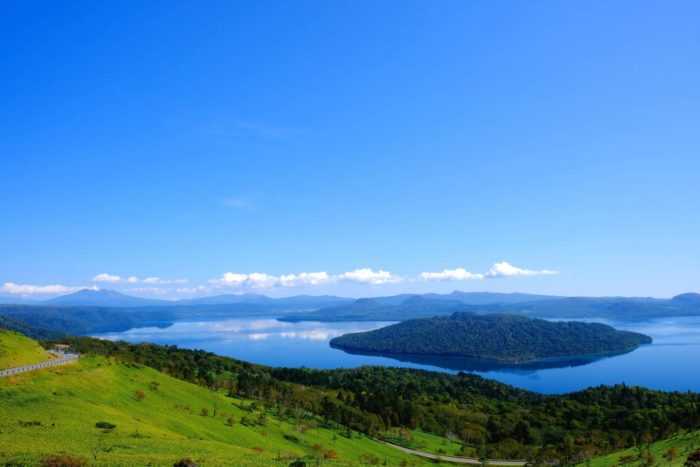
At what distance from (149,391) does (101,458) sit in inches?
1748

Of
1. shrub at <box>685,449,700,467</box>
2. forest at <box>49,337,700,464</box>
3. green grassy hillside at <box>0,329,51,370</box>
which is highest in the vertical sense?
green grassy hillside at <box>0,329,51,370</box>

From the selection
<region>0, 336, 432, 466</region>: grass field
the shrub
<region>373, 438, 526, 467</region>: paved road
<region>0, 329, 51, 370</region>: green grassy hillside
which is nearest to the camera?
the shrub

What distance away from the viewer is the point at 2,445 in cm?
3316

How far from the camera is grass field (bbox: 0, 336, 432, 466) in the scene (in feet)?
116

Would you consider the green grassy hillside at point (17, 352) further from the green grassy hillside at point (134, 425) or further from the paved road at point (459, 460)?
the paved road at point (459, 460)

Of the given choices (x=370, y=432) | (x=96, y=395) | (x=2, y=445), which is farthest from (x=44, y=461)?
(x=370, y=432)

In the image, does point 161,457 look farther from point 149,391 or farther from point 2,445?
point 149,391

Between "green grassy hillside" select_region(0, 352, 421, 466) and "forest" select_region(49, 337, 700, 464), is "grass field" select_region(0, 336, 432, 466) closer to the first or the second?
"green grassy hillside" select_region(0, 352, 421, 466)

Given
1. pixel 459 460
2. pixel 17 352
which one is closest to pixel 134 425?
pixel 17 352

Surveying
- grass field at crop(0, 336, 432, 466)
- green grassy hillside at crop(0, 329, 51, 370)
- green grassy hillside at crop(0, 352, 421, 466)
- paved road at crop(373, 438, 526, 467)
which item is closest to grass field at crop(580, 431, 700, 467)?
green grassy hillside at crop(0, 352, 421, 466)

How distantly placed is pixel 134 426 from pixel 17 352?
32.7 meters

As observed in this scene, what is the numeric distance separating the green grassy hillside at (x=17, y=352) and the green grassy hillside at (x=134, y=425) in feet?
17.3

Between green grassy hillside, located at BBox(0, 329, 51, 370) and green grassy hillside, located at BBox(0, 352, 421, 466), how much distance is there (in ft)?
17.3

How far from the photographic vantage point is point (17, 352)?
6631 centimetres
